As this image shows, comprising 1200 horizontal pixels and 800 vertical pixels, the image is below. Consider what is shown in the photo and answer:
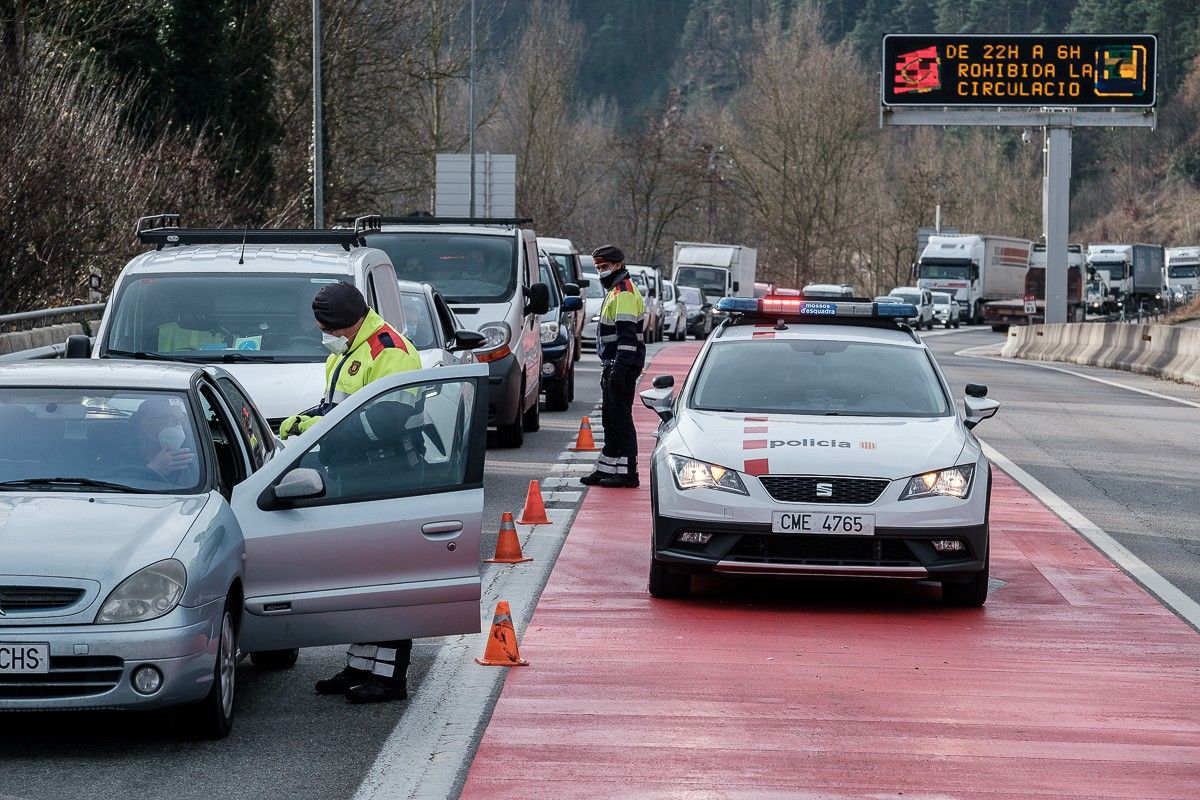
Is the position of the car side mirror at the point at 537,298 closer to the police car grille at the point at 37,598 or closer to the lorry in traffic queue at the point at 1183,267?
the police car grille at the point at 37,598

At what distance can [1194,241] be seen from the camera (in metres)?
118

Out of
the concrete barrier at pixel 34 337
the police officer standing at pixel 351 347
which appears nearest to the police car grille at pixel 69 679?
the police officer standing at pixel 351 347

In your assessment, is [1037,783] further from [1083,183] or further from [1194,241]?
[1083,183]

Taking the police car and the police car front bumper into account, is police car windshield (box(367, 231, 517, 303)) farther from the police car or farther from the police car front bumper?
the police car front bumper

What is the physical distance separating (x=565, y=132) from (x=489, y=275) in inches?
2614

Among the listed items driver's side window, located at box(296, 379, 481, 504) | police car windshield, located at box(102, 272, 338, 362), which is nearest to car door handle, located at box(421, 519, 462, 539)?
driver's side window, located at box(296, 379, 481, 504)

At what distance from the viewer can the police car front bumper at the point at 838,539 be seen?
372 inches

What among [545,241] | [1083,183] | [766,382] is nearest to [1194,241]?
[1083,183]

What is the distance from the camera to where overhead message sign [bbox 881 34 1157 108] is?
4741cm

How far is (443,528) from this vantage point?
23.9 feet

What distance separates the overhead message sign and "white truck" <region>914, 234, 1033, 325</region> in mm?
36213

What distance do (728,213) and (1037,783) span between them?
9406 centimetres

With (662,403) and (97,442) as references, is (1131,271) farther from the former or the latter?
(97,442)

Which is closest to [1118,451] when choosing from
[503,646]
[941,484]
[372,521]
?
[941,484]
